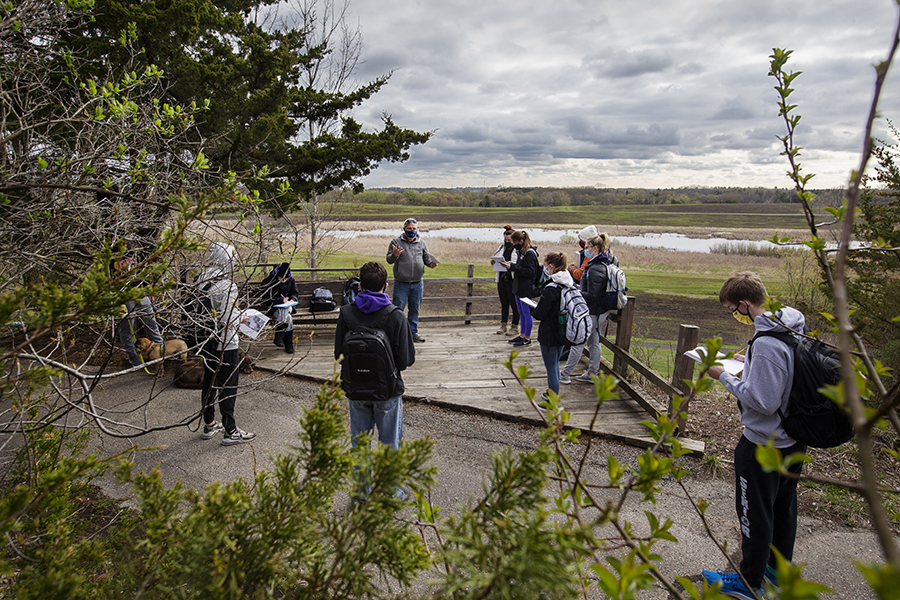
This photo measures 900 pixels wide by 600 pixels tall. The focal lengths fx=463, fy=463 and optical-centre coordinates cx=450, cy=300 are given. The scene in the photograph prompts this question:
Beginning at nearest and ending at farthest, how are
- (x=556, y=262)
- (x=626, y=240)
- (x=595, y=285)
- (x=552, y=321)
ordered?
1. (x=552, y=321)
2. (x=556, y=262)
3. (x=595, y=285)
4. (x=626, y=240)

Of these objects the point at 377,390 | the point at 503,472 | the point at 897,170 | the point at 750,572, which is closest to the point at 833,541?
the point at 750,572

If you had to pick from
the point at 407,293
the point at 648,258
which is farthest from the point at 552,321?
the point at 648,258

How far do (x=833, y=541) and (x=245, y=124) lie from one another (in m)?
9.33

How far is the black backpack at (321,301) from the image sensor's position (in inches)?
345

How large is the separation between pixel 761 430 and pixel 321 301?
7.51 m

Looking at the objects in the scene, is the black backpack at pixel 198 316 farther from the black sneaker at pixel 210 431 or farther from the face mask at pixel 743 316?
the face mask at pixel 743 316

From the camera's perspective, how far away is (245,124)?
26.4ft

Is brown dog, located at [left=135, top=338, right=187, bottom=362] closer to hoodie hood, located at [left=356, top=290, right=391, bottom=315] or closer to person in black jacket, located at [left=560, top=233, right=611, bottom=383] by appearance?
hoodie hood, located at [left=356, top=290, right=391, bottom=315]

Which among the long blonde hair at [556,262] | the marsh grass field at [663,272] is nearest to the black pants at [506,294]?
the marsh grass field at [663,272]

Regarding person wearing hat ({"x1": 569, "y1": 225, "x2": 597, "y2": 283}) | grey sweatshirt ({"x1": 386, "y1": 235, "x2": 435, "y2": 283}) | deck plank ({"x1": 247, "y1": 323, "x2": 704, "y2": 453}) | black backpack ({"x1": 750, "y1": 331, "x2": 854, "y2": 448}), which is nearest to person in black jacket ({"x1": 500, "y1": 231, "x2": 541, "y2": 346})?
deck plank ({"x1": 247, "y1": 323, "x2": 704, "y2": 453})

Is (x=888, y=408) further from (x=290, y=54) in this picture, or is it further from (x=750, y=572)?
(x=290, y=54)

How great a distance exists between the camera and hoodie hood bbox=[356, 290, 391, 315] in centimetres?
349

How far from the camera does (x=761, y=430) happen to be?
8.44ft

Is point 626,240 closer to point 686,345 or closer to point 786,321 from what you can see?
point 686,345
